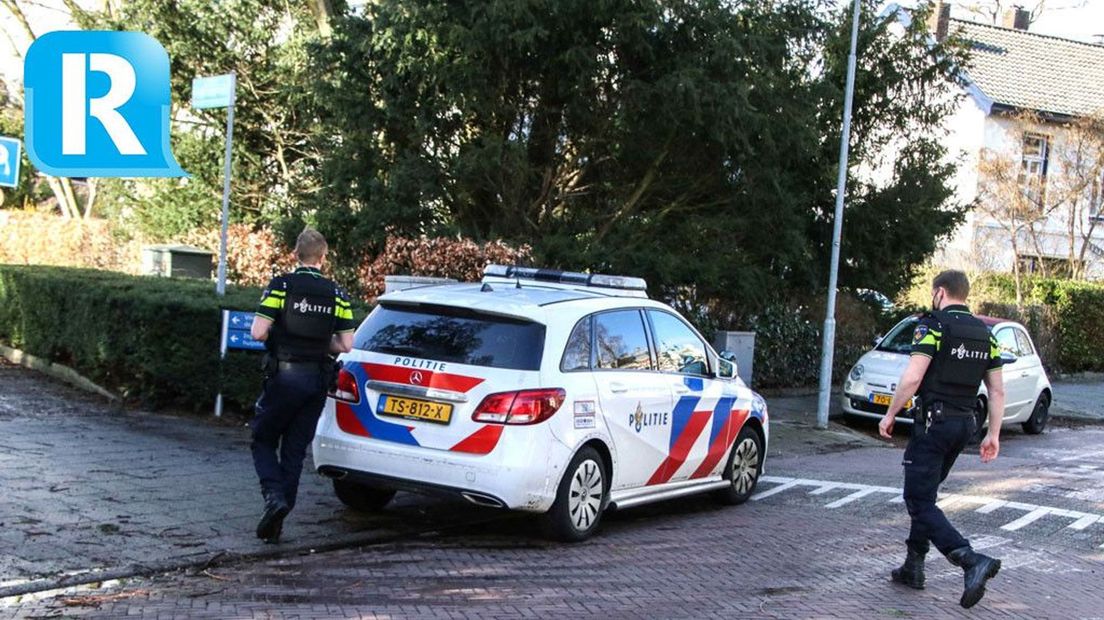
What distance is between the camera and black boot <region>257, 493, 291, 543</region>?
23.0 ft

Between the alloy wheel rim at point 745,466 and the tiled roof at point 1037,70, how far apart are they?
25.8 metres

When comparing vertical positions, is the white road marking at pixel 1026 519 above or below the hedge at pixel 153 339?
below

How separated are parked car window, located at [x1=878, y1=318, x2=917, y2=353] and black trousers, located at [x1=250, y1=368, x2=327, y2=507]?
1088 centimetres

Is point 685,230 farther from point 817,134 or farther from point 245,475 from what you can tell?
point 245,475

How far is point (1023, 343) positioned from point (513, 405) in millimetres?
12706

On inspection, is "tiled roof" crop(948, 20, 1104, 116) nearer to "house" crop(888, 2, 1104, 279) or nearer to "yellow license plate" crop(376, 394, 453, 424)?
"house" crop(888, 2, 1104, 279)

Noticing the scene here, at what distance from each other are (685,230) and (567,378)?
928 centimetres

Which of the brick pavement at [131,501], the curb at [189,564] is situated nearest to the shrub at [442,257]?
the brick pavement at [131,501]

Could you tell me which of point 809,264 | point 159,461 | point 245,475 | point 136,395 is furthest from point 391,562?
point 809,264

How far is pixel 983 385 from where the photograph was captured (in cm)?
1589

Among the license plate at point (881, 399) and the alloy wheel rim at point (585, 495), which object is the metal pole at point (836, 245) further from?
the alloy wheel rim at point (585, 495)

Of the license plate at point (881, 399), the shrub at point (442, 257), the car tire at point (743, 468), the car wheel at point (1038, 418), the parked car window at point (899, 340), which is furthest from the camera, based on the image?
the car wheel at point (1038, 418)

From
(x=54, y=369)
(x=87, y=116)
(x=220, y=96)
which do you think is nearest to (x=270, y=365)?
(x=87, y=116)

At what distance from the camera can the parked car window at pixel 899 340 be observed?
16188 mm
